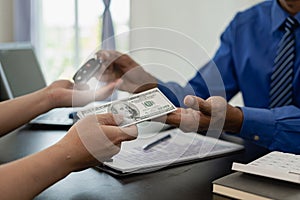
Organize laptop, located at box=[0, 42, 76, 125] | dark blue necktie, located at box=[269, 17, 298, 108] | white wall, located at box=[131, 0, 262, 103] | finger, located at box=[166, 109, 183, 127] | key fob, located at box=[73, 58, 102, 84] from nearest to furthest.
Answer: finger, located at box=[166, 109, 183, 127] → key fob, located at box=[73, 58, 102, 84] → dark blue necktie, located at box=[269, 17, 298, 108] → laptop, located at box=[0, 42, 76, 125] → white wall, located at box=[131, 0, 262, 103]

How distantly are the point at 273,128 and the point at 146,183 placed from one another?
1.41 feet

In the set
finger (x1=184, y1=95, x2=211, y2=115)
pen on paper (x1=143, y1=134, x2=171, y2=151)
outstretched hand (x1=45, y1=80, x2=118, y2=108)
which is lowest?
pen on paper (x1=143, y1=134, x2=171, y2=151)

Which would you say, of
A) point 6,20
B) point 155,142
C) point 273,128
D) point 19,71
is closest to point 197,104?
point 155,142

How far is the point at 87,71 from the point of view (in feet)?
3.37

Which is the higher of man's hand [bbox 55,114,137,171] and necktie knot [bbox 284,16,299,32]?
necktie knot [bbox 284,16,299,32]

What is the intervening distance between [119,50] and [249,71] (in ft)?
2.19

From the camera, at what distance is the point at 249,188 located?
72cm

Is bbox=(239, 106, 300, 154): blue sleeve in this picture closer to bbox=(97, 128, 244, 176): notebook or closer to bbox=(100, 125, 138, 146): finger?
bbox=(97, 128, 244, 176): notebook

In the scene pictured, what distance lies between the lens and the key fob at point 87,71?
1.00 meters

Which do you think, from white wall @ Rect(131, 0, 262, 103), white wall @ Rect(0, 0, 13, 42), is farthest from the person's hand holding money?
white wall @ Rect(0, 0, 13, 42)

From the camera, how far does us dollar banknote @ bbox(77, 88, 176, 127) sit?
74cm

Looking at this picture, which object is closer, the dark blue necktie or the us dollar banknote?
the us dollar banknote

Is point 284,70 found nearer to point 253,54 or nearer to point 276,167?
point 253,54

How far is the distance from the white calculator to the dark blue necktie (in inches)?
21.9
